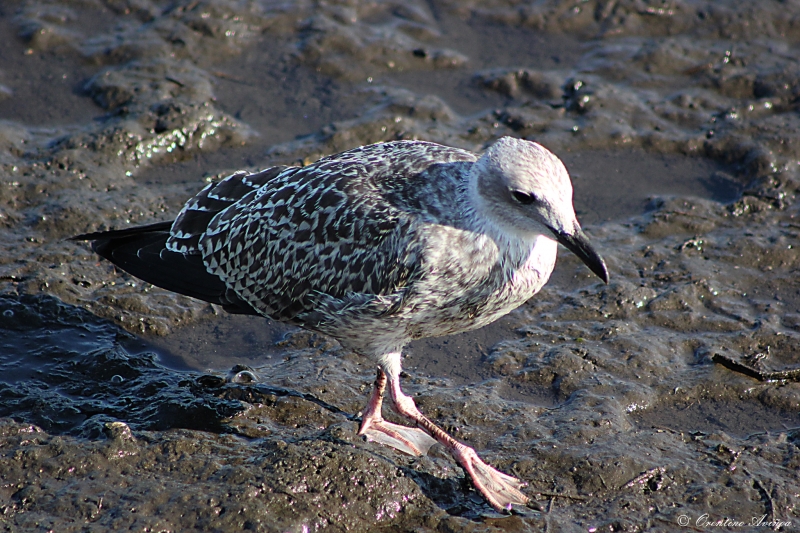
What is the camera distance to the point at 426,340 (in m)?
5.74

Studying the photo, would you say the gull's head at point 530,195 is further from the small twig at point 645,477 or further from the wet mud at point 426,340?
the wet mud at point 426,340

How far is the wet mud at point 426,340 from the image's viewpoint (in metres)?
4.43

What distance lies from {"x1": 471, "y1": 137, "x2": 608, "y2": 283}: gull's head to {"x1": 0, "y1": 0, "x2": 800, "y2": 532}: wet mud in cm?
141

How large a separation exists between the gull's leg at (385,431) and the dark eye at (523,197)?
1447 millimetres

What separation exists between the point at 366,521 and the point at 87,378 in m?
2.12

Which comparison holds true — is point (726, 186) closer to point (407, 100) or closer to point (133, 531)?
point (407, 100)

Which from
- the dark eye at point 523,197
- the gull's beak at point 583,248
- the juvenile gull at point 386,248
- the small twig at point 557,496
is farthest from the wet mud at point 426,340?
the dark eye at point 523,197

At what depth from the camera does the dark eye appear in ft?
13.4

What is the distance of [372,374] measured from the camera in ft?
17.8

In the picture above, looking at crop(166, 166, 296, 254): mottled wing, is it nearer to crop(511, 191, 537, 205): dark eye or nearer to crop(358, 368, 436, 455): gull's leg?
crop(358, 368, 436, 455): gull's leg

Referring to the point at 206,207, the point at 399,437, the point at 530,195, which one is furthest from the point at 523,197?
the point at 206,207

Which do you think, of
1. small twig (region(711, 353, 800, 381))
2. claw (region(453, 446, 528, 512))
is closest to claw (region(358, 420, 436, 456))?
claw (region(453, 446, 528, 512))

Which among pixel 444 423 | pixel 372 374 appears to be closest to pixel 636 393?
pixel 444 423

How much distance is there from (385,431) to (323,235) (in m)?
1.30
